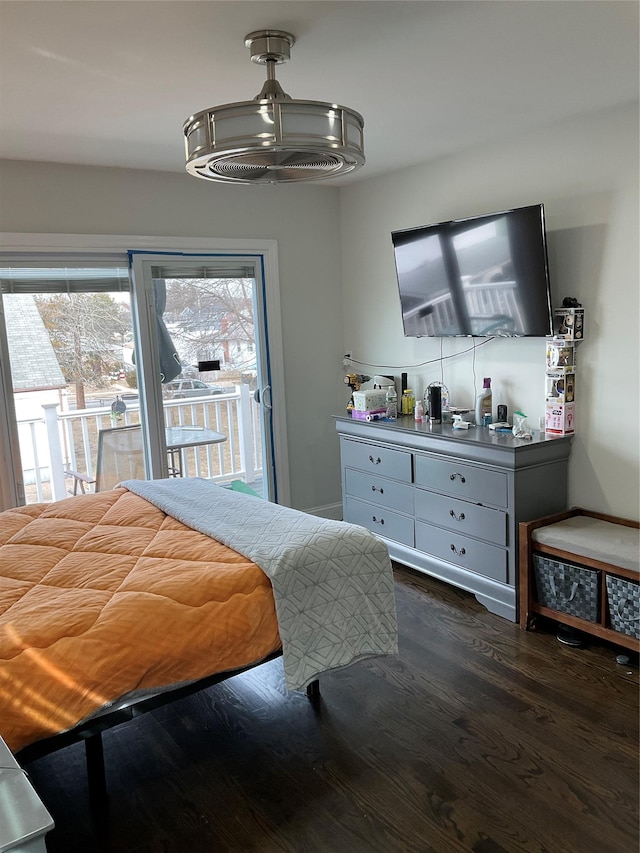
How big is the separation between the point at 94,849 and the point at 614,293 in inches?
124

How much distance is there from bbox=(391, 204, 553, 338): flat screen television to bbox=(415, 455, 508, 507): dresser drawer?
0.76 meters

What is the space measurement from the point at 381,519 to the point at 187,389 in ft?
5.04

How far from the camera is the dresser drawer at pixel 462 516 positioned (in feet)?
11.5

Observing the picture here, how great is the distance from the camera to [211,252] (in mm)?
4527

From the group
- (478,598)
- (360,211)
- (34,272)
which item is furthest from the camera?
(360,211)

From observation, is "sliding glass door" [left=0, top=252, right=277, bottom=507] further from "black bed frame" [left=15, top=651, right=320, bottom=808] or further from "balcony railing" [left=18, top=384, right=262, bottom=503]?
"black bed frame" [left=15, top=651, right=320, bottom=808]

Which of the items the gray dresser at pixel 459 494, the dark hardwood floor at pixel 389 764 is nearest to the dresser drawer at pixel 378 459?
the gray dresser at pixel 459 494

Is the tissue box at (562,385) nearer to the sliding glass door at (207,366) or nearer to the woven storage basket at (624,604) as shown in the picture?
the woven storage basket at (624,604)

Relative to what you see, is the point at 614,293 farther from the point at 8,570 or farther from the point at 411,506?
the point at 8,570

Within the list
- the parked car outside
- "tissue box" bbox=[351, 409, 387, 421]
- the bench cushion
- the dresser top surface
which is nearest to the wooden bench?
the bench cushion

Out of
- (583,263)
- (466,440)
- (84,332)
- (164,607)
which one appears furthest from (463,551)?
(84,332)

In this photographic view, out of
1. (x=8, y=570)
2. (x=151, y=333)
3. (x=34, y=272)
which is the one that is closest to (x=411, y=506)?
(x=151, y=333)

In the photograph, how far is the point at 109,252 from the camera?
4.20 metres

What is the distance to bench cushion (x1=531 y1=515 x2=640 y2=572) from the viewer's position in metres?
3.03
